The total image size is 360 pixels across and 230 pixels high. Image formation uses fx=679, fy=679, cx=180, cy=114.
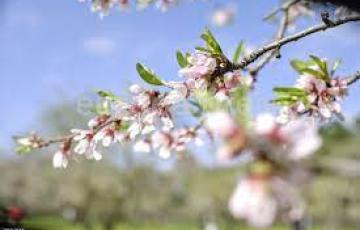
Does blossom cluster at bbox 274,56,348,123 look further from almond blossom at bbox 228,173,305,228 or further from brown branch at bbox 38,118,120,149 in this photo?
almond blossom at bbox 228,173,305,228

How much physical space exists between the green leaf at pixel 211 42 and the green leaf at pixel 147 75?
19cm

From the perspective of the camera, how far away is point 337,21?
221 cm

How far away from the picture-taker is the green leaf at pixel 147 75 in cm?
208

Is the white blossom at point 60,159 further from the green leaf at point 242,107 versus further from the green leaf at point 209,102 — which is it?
the green leaf at point 242,107

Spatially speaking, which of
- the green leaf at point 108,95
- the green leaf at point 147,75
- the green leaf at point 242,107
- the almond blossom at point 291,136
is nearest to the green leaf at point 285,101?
the green leaf at point 147,75

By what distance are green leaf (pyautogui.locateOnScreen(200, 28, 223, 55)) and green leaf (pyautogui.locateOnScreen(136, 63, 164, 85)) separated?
19 cm

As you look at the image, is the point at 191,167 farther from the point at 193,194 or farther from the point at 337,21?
the point at 337,21

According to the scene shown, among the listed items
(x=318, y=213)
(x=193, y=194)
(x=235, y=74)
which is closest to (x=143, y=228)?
(x=193, y=194)

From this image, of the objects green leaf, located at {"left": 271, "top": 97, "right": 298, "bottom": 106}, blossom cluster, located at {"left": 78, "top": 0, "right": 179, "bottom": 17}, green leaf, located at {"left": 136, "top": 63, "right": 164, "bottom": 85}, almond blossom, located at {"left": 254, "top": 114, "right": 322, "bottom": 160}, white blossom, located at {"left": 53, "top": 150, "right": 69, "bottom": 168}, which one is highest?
blossom cluster, located at {"left": 78, "top": 0, "right": 179, "bottom": 17}

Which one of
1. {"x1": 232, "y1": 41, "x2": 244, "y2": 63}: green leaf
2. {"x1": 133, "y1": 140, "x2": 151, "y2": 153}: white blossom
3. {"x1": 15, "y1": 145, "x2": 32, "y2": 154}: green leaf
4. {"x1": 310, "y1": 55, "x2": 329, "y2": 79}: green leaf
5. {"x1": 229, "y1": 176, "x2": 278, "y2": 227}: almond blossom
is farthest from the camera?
{"x1": 133, "y1": 140, "x2": 151, "y2": 153}: white blossom

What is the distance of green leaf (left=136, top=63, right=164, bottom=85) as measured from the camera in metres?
2.08

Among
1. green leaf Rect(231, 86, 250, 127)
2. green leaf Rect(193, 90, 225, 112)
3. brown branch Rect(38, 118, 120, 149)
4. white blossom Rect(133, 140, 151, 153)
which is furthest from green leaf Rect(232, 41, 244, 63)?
green leaf Rect(231, 86, 250, 127)

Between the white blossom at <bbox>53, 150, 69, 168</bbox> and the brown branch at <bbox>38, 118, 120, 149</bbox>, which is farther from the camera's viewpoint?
the white blossom at <bbox>53, 150, 69, 168</bbox>

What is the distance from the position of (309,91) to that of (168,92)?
Result: 1.48 ft
